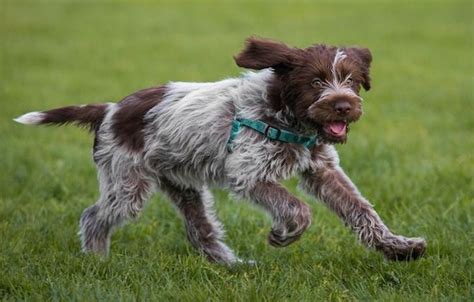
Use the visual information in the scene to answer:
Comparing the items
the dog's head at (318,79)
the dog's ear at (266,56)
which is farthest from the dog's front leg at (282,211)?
the dog's ear at (266,56)

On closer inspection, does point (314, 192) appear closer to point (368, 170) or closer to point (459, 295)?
point (459, 295)

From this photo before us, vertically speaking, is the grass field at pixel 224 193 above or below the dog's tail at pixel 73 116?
below

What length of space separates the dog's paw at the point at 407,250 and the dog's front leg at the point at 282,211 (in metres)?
0.52

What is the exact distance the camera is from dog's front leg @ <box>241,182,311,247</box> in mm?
5410

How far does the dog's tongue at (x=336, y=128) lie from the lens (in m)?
5.34

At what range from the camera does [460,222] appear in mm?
6668

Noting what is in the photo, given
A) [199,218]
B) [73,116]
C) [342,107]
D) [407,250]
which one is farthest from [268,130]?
[73,116]

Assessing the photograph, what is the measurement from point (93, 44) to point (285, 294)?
14.7m

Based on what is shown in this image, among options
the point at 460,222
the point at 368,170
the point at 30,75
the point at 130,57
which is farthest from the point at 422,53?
the point at 460,222

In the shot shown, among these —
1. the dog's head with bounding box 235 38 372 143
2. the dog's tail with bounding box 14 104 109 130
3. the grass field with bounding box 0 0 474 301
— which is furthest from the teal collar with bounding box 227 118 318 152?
the dog's tail with bounding box 14 104 109 130

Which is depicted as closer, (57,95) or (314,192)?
(314,192)

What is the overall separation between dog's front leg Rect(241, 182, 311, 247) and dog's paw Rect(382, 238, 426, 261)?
1.71 ft

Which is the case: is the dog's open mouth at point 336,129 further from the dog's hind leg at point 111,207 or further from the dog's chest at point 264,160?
the dog's hind leg at point 111,207

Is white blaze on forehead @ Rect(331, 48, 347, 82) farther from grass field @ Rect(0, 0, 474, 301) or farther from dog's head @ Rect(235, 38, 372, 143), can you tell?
grass field @ Rect(0, 0, 474, 301)
